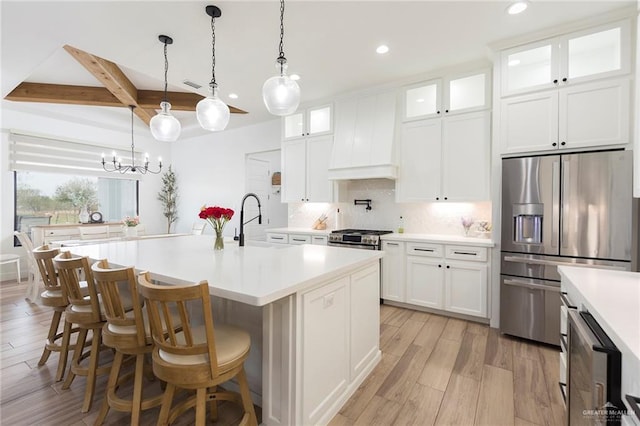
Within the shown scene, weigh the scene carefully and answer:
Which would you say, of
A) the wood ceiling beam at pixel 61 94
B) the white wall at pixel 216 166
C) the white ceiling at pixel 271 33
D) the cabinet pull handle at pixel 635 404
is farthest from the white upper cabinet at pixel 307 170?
the cabinet pull handle at pixel 635 404

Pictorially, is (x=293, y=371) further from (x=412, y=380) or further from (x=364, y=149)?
(x=364, y=149)

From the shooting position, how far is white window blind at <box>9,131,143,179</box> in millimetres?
5047

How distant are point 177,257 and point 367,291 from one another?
57.8 inches

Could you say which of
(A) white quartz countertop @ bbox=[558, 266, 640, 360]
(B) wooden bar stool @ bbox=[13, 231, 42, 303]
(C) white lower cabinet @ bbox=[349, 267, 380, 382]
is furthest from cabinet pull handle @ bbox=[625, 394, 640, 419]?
(B) wooden bar stool @ bbox=[13, 231, 42, 303]

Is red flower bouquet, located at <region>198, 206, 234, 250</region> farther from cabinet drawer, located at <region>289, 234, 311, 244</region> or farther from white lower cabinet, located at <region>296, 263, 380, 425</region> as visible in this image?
cabinet drawer, located at <region>289, 234, 311, 244</region>

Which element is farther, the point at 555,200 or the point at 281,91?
the point at 555,200

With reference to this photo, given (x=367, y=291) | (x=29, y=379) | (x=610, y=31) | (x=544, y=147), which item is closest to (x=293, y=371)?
(x=367, y=291)

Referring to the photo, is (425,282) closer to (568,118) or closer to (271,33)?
(568,118)

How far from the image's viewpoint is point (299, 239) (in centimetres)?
450

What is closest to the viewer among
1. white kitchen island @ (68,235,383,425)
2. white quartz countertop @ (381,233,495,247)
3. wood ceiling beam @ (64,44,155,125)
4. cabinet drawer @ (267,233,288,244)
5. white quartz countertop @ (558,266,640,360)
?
white quartz countertop @ (558,266,640,360)

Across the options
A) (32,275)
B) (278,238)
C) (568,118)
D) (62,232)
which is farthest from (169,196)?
(568,118)

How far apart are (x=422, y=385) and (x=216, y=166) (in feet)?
19.4

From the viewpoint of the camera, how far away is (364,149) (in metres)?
4.02

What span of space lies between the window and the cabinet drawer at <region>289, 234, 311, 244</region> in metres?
4.45
